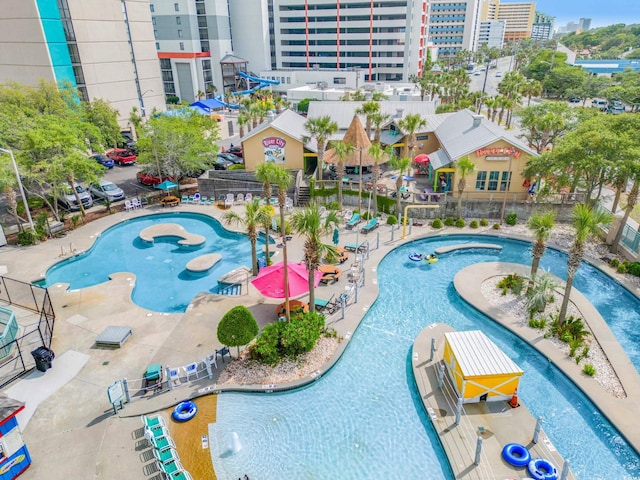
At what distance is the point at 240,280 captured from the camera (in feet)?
86.9

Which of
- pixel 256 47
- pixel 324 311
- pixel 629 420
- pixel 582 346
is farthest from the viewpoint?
pixel 256 47

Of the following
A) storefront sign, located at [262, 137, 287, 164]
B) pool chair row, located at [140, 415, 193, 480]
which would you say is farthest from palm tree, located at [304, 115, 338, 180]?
pool chair row, located at [140, 415, 193, 480]

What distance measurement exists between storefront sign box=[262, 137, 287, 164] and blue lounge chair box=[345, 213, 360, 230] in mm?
11720

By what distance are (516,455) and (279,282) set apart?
12.4 metres

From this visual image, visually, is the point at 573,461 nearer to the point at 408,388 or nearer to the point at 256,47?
the point at 408,388

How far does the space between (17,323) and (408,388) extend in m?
19.6

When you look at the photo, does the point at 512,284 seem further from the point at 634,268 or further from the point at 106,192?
the point at 106,192

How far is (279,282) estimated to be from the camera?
21625 millimetres

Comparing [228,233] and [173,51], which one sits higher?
[173,51]

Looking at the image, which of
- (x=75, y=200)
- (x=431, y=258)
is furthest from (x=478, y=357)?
(x=75, y=200)

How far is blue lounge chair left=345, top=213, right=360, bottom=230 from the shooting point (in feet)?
111

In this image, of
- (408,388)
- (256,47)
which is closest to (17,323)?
(408,388)

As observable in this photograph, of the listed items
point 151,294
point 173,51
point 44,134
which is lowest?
point 151,294

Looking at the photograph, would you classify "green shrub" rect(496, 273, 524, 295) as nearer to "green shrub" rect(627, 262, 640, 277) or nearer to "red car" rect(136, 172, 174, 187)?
"green shrub" rect(627, 262, 640, 277)
